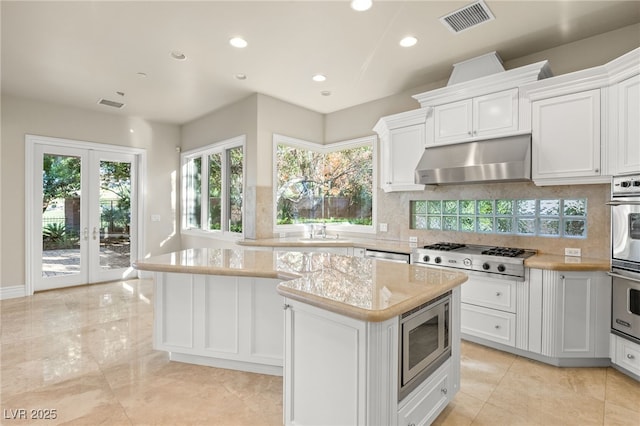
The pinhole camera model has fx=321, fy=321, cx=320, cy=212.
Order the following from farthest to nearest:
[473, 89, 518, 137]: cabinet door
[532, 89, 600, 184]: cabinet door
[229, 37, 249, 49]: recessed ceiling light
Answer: [473, 89, 518, 137]: cabinet door < [229, 37, 249, 49]: recessed ceiling light < [532, 89, 600, 184]: cabinet door

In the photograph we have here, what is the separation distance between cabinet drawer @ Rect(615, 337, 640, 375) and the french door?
6555mm

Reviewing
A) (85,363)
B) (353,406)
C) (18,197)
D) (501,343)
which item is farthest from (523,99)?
(18,197)

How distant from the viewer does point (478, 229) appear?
3742 mm

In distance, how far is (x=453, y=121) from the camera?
11.5 feet

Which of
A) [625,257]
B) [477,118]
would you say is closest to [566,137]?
[477,118]

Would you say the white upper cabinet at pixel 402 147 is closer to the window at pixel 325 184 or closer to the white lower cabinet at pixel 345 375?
the window at pixel 325 184

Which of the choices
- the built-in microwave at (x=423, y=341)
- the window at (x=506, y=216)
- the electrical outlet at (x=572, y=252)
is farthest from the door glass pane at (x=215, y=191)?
the electrical outlet at (x=572, y=252)

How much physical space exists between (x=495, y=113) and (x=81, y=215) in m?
6.11

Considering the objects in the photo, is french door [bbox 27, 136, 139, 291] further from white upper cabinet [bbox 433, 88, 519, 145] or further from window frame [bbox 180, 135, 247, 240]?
white upper cabinet [bbox 433, 88, 519, 145]

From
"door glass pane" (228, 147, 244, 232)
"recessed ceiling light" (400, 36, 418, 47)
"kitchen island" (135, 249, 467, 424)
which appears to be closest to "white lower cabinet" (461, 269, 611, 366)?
"kitchen island" (135, 249, 467, 424)

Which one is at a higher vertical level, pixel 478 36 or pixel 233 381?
pixel 478 36

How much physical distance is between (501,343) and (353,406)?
2137 mm

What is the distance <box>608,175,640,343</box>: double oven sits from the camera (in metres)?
2.38

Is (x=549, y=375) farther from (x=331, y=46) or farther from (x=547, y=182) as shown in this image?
(x=331, y=46)
